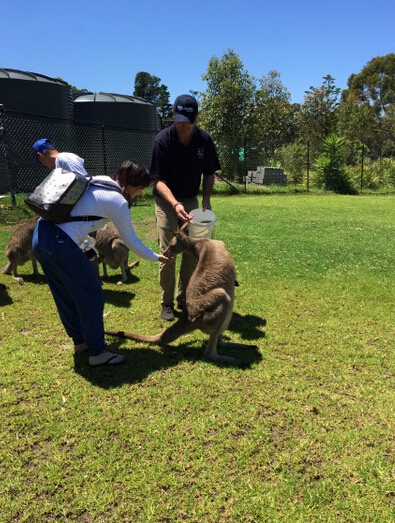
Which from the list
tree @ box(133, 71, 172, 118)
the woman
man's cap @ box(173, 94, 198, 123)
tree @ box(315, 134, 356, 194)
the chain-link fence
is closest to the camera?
the woman

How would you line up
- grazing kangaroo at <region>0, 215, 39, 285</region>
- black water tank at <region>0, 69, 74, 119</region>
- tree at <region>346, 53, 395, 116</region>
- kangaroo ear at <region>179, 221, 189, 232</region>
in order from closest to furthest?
1. kangaroo ear at <region>179, 221, 189, 232</region>
2. grazing kangaroo at <region>0, 215, 39, 285</region>
3. black water tank at <region>0, 69, 74, 119</region>
4. tree at <region>346, 53, 395, 116</region>

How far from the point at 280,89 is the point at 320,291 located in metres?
25.1

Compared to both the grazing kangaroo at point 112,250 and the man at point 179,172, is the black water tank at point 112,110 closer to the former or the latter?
the grazing kangaroo at point 112,250

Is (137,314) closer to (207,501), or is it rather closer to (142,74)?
(207,501)

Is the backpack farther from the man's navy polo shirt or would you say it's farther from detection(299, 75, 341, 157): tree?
detection(299, 75, 341, 157): tree

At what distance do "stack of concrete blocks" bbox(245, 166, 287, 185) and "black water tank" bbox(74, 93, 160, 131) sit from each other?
5499mm

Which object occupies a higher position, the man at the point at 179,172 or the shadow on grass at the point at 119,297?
the man at the point at 179,172

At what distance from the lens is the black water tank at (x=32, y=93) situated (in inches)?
522

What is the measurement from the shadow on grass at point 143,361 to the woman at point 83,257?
9 cm

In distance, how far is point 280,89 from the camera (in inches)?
1057

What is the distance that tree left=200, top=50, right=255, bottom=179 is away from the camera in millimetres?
21672

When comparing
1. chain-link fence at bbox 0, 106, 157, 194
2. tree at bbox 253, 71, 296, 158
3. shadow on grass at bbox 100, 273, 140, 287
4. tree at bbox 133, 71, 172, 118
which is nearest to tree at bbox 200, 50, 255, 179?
tree at bbox 253, 71, 296, 158

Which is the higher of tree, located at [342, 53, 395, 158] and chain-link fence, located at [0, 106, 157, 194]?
tree, located at [342, 53, 395, 158]

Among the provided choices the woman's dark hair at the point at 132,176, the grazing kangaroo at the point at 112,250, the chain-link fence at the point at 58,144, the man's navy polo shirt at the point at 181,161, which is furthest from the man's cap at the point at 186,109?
the chain-link fence at the point at 58,144
